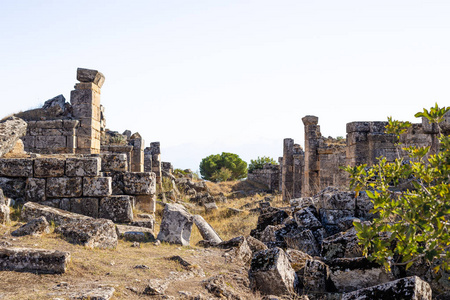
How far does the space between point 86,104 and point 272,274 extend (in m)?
10.5

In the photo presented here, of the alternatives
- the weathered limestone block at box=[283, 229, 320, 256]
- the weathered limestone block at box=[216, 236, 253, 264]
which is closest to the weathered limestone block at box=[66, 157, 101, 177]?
the weathered limestone block at box=[216, 236, 253, 264]

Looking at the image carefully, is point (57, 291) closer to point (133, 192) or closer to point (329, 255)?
point (329, 255)

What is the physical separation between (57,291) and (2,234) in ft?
8.83

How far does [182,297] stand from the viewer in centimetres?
440

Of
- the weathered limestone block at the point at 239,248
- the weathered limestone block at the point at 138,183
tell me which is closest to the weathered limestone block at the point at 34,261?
the weathered limestone block at the point at 239,248

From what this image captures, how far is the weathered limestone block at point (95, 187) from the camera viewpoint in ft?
28.0

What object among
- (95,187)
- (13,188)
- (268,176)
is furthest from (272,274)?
(268,176)

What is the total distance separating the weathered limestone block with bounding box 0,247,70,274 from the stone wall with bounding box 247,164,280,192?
21.0m

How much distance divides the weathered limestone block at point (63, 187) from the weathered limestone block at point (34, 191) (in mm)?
120

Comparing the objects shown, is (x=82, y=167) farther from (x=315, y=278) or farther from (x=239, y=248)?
(x=315, y=278)

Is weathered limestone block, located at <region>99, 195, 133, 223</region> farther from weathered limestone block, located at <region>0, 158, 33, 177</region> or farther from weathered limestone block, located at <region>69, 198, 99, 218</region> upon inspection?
weathered limestone block, located at <region>0, 158, 33, 177</region>

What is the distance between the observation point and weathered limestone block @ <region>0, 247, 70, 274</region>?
4.59 meters

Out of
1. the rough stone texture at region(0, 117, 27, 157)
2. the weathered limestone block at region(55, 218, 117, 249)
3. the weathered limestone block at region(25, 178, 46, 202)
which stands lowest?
the weathered limestone block at region(55, 218, 117, 249)

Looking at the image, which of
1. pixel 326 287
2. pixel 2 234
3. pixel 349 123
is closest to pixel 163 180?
pixel 349 123
